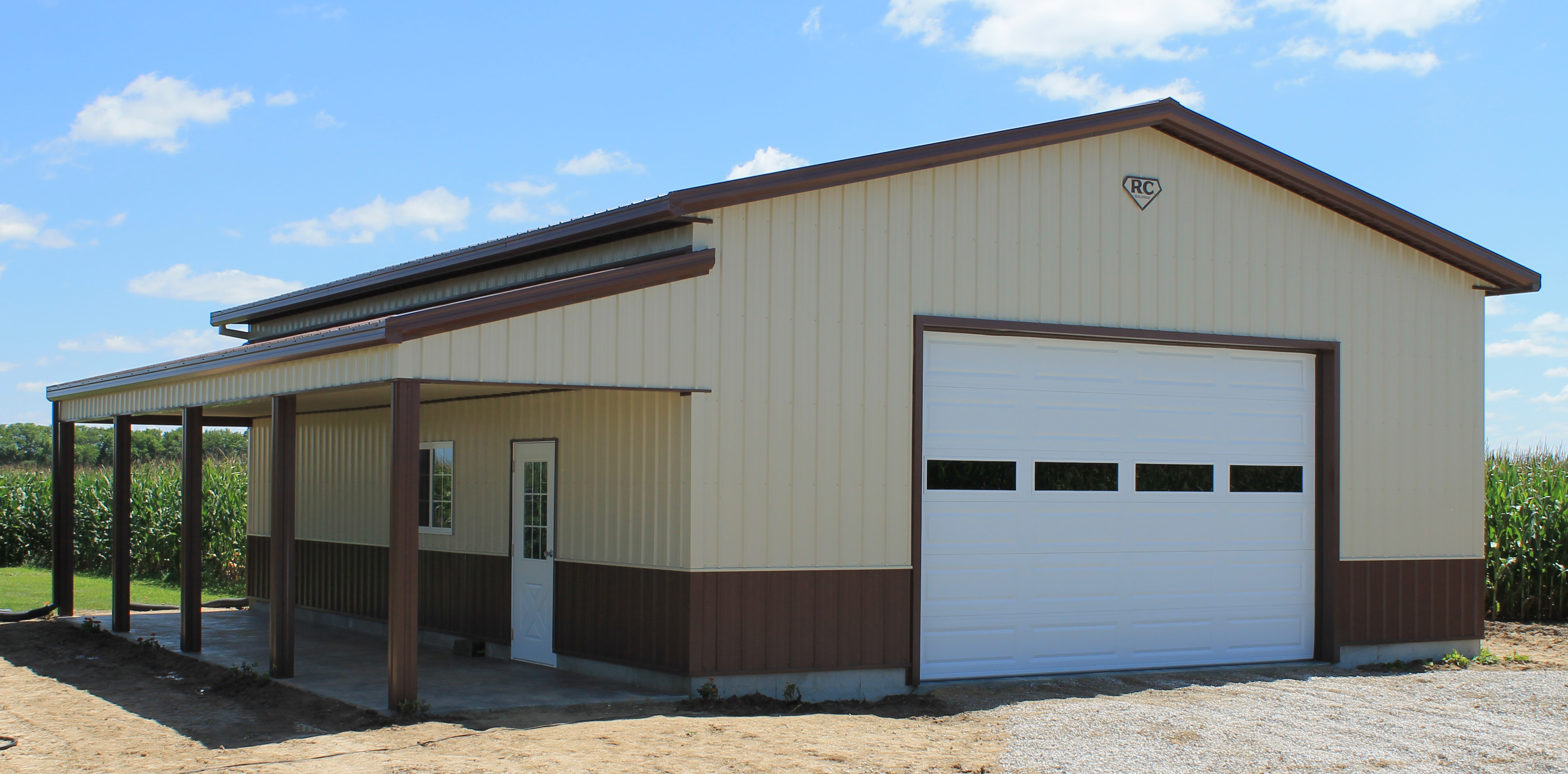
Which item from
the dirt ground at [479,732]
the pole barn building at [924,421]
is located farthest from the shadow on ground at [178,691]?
the pole barn building at [924,421]

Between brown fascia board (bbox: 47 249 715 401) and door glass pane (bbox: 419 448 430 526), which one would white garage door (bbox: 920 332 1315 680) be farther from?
door glass pane (bbox: 419 448 430 526)

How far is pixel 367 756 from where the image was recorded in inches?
325

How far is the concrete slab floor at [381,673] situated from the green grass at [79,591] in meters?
2.87

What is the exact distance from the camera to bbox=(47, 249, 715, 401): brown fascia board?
906 cm

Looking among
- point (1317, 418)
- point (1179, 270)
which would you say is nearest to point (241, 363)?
point (1179, 270)

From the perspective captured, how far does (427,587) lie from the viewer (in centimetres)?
1433

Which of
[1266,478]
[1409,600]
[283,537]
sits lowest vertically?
[1409,600]

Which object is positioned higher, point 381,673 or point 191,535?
point 191,535

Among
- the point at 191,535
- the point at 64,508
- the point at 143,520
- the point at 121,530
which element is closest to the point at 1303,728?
the point at 191,535

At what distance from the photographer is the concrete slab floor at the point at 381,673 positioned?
1026 centimetres

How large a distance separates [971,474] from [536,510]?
13.2ft

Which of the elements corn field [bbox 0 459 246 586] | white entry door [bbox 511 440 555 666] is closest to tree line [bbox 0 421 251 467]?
corn field [bbox 0 459 246 586]

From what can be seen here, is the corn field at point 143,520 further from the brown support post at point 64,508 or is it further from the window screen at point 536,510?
the window screen at point 536,510

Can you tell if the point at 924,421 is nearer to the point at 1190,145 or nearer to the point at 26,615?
the point at 1190,145
